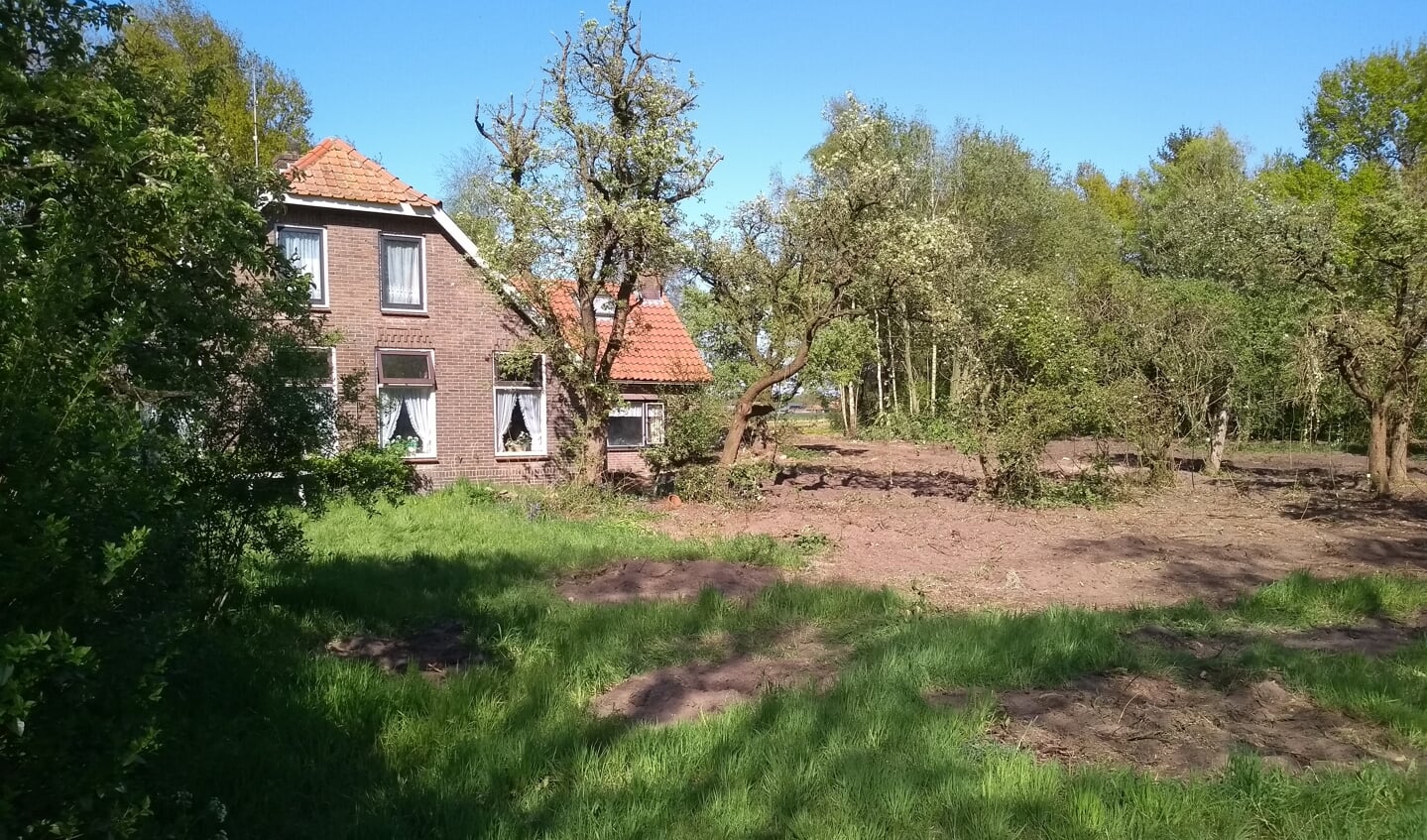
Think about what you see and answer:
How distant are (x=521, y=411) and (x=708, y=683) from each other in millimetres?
15686

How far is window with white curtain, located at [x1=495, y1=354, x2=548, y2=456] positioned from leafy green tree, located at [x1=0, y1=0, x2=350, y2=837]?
13213 mm

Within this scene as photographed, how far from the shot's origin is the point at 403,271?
2080 centimetres

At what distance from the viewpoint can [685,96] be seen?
17.9 meters

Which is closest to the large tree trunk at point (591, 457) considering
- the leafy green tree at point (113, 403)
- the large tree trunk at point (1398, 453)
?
the leafy green tree at point (113, 403)

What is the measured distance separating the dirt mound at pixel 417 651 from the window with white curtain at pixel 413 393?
12430 millimetres

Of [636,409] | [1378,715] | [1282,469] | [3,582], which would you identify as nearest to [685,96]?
[636,409]

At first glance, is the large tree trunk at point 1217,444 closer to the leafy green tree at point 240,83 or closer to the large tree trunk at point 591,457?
the large tree trunk at point 591,457

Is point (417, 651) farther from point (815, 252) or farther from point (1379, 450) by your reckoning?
point (1379, 450)

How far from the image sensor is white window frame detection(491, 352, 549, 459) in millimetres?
21609

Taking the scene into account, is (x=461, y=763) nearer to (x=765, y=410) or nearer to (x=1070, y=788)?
(x=1070, y=788)

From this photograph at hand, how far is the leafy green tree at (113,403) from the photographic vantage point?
10.1 ft

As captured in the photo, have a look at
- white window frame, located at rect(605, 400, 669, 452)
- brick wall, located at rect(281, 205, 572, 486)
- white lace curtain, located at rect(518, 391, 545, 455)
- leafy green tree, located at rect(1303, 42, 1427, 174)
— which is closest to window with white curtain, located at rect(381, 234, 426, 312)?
brick wall, located at rect(281, 205, 572, 486)

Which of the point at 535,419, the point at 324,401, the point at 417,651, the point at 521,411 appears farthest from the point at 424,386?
the point at 417,651

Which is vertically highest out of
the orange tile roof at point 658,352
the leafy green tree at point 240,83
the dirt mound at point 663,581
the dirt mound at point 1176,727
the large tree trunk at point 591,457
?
the leafy green tree at point 240,83
